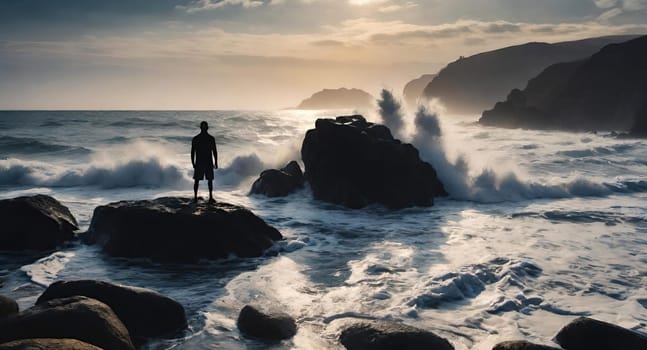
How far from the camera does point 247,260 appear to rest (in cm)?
962

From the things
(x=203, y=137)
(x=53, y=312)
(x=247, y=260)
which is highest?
(x=203, y=137)

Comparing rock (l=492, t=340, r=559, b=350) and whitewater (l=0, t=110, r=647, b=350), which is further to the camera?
whitewater (l=0, t=110, r=647, b=350)

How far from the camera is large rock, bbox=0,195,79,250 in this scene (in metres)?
10.1

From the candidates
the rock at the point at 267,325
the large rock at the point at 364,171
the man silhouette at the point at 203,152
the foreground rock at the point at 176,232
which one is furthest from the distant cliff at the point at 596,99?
the rock at the point at 267,325

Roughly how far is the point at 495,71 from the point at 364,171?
169 m

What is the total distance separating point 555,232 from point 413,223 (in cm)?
375

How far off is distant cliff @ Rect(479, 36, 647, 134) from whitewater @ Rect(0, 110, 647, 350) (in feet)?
192

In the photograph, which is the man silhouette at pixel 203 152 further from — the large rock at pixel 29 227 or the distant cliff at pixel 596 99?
the distant cliff at pixel 596 99

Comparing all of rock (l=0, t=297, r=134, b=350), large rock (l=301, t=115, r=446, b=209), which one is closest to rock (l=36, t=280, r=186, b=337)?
rock (l=0, t=297, r=134, b=350)

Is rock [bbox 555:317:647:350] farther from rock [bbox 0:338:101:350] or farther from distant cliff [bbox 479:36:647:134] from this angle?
distant cliff [bbox 479:36:647:134]

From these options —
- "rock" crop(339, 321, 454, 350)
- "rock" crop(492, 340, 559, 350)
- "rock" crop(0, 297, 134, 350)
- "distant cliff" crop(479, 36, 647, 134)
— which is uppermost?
"distant cliff" crop(479, 36, 647, 134)

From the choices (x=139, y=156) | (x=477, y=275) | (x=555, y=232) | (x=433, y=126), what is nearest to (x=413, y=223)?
(x=555, y=232)

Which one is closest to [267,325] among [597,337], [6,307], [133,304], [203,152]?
[133,304]

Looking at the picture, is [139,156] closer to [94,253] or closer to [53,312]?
[94,253]
